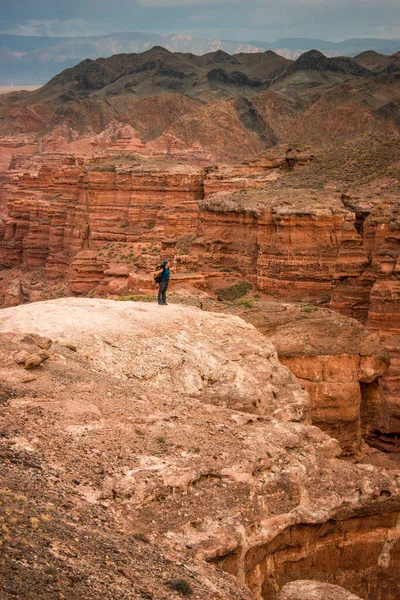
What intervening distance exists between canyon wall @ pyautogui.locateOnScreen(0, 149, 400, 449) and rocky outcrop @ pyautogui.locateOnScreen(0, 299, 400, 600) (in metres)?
8.08

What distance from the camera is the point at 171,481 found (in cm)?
1139

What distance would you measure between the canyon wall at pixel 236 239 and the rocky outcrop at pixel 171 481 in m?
8.08

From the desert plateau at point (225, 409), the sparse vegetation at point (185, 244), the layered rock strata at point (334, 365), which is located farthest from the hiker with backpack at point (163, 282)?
the sparse vegetation at point (185, 244)

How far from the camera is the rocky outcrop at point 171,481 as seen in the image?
391 inches

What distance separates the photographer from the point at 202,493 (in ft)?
37.9

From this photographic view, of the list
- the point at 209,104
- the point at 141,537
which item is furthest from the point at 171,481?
the point at 209,104

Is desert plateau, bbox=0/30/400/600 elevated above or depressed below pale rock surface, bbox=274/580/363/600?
above

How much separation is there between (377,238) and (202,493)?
738 inches

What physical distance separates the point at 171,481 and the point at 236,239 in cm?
2255

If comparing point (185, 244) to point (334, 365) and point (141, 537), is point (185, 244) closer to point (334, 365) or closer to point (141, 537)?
point (334, 365)

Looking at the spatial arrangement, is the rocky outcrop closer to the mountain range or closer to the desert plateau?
the desert plateau

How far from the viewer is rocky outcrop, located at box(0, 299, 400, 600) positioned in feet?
32.6

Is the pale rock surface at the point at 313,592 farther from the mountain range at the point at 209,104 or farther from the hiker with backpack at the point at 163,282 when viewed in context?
the mountain range at the point at 209,104

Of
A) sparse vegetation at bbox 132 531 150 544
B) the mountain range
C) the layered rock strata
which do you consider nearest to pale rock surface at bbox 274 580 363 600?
sparse vegetation at bbox 132 531 150 544
